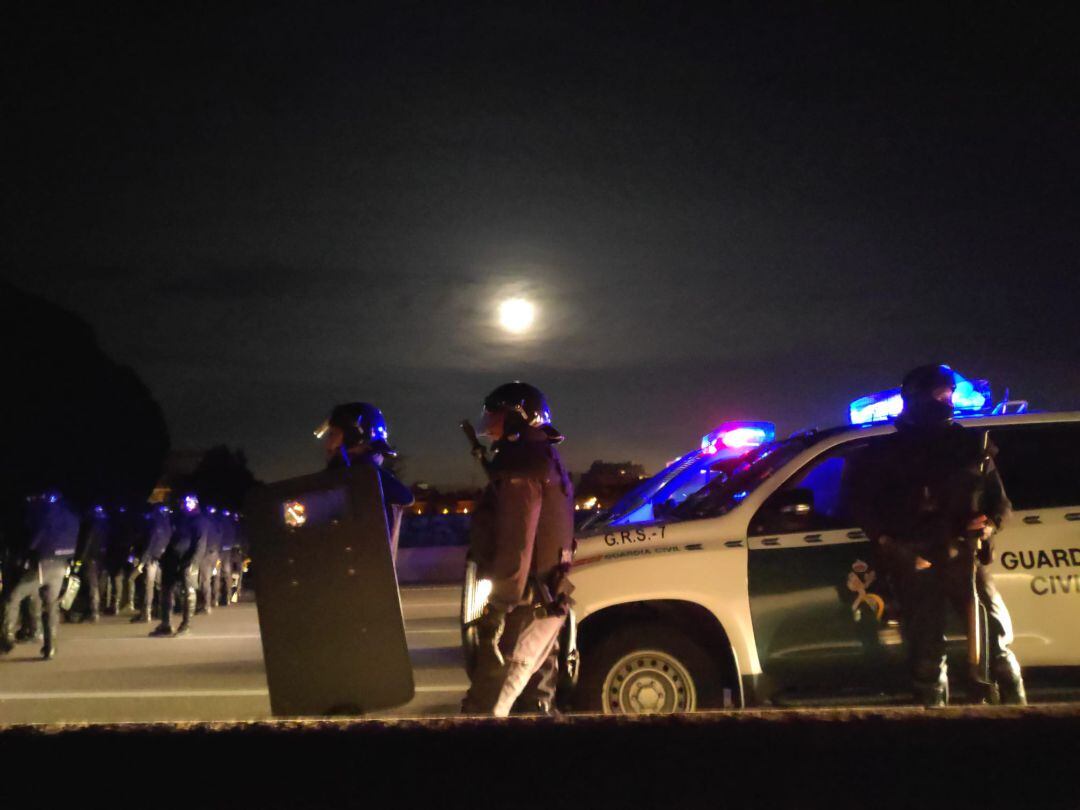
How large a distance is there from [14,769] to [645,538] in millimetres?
3350

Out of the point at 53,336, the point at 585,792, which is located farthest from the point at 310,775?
the point at 53,336

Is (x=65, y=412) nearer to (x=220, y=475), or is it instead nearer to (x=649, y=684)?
(x=220, y=475)

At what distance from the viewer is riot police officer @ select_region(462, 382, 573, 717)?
402cm

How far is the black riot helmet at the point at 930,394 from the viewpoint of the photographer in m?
5.05

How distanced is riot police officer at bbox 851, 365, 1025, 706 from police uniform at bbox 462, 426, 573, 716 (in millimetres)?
1800

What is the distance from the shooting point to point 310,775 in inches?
126

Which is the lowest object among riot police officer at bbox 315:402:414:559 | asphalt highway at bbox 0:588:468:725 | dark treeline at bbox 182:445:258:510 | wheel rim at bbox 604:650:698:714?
asphalt highway at bbox 0:588:468:725

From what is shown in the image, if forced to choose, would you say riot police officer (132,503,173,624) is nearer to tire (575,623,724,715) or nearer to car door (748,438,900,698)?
tire (575,623,724,715)

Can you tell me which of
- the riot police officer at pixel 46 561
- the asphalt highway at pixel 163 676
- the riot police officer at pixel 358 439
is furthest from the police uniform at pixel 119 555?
the riot police officer at pixel 358 439

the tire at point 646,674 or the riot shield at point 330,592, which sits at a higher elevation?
the riot shield at point 330,592

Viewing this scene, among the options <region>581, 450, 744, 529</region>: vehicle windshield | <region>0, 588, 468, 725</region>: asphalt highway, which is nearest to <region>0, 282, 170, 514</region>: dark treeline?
<region>0, 588, 468, 725</region>: asphalt highway

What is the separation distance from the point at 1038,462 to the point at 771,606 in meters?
1.81

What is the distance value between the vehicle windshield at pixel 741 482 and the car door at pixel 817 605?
0.24 metres

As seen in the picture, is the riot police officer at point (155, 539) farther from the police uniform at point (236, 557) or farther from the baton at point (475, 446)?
the baton at point (475, 446)
